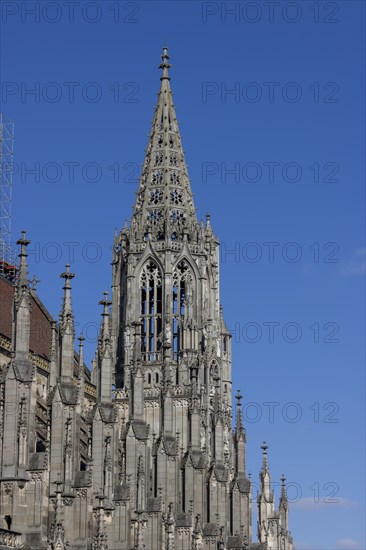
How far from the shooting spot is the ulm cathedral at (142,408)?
53.0m

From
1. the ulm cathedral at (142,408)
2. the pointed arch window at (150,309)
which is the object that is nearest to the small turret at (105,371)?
the ulm cathedral at (142,408)

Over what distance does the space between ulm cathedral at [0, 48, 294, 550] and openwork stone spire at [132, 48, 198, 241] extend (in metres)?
0.09

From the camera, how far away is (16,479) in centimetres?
5206

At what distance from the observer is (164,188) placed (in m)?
88.9

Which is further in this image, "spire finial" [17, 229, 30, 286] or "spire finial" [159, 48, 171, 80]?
"spire finial" [159, 48, 171, 80]

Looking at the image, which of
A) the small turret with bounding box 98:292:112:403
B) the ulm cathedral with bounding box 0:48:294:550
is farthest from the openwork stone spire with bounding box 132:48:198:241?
the small turret with bounding box 98:292:112:403

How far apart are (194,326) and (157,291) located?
130 inches

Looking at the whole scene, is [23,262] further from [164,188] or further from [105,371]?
[164,188]

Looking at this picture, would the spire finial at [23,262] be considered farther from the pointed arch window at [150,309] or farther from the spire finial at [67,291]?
the pointed arch window at [150,309]

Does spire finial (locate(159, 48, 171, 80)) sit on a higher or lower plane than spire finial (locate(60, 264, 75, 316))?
higher

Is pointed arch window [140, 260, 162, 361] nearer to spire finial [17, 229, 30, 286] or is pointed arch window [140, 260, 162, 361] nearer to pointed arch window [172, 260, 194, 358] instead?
pointed arch window [172, 260, 194, 358]

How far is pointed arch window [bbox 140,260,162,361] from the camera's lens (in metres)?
84.6

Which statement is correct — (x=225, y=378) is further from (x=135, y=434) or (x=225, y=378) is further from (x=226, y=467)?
(x=135, y=434)

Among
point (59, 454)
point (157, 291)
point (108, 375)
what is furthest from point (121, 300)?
point (59, 454)
